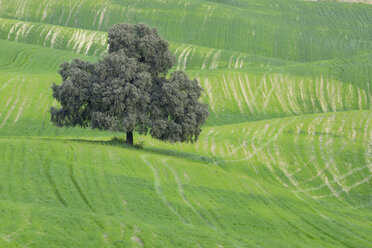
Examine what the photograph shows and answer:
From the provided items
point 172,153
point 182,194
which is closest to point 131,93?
point 172,153

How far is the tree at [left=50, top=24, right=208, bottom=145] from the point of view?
43.7 meters

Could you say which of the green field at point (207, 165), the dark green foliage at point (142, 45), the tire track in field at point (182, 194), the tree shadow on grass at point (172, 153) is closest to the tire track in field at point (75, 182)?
the green field at point (207, 165)

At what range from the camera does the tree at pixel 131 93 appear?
1721 inches

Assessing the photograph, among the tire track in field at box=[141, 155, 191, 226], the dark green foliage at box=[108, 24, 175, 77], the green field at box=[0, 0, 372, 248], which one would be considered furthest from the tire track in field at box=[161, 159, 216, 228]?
the dark green foliage at box=[108, 24, 175, 77]

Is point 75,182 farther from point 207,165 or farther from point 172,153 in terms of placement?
point 172,153

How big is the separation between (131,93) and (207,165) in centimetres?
1030

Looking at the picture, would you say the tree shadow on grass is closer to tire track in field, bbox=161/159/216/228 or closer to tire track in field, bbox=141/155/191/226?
tire track in field, bbox=141/155/191/226

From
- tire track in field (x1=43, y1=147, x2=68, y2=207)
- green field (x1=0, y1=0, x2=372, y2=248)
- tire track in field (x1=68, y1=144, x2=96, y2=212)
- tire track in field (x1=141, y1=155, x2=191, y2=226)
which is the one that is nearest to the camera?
green field (x1=0, y1=0, x2=372, y2=248)

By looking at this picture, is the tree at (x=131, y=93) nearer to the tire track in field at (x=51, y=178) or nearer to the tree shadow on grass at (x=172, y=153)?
the tree shadow on grass at (x=172, y=153)

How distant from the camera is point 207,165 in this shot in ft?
151

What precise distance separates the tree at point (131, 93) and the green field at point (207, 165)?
104 inches

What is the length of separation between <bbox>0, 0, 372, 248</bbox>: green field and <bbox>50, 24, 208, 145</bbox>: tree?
263 cm

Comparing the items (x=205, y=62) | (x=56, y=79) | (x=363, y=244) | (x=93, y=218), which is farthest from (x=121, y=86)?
(x=205, y=62)

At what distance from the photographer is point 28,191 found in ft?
94.8
